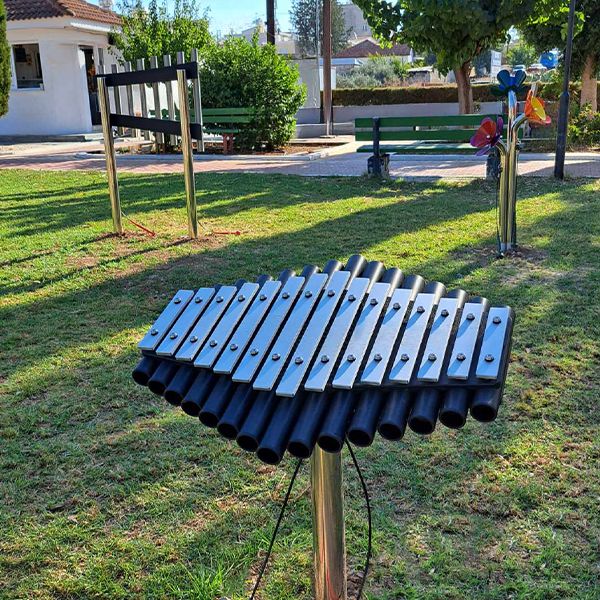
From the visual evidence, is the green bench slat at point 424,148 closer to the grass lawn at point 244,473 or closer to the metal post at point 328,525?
the grass lawn at point 244,473

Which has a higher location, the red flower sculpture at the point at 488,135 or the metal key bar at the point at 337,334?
the red flower sculpture at the point at 488,135

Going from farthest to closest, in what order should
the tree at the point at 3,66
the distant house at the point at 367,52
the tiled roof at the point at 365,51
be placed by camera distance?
the tiled roof at the point at 365,51 → the distant house at the point at 367,52 → the tree at the point at 3,66

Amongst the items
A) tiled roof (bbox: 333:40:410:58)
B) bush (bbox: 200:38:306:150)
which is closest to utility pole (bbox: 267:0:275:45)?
bush (bbox: 200:38:306:150)

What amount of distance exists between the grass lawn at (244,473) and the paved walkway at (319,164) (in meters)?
5.73

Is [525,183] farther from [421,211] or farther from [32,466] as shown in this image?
[32,466]

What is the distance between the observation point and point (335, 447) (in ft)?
5.78

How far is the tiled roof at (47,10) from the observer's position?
21.5m

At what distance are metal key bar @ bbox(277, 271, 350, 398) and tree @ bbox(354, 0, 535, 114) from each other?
1268 centimetres

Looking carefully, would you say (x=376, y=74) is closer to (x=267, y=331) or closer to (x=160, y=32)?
(x=160, y=32)

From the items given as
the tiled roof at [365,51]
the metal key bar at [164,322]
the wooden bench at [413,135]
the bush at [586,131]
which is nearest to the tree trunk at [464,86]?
the bush at [586,131]

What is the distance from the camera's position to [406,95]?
25.7 m

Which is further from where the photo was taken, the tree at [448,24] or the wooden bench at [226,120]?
the wooden bench at [226,120]

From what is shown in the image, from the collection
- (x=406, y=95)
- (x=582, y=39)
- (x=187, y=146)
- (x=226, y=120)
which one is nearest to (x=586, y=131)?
(x=582, y=39)

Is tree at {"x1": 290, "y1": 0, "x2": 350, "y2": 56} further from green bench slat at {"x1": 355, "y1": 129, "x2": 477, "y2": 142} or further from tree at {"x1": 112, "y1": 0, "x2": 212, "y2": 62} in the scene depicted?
green bench slat at {"x1": 355, "y1": 129, "x2": 477, "y2": 142}
